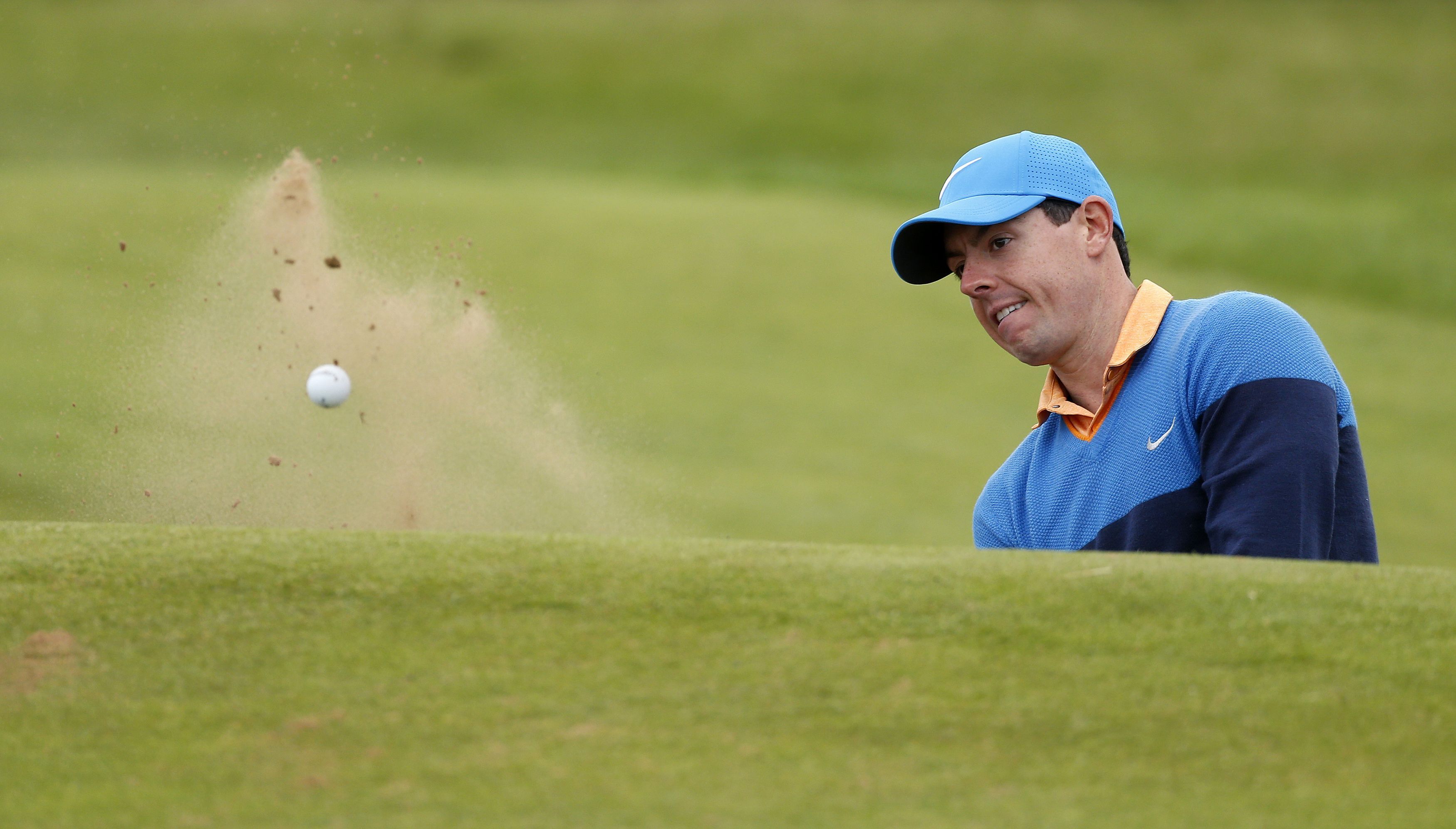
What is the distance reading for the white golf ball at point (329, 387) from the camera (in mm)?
4371

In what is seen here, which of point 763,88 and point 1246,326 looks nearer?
point 1246,326

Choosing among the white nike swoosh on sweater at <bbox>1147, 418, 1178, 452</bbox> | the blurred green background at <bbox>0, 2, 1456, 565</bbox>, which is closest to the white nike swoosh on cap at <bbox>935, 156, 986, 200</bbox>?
the white nike swoosh on sweater at <bbox>1147, 418, 1178, 452</bbox>

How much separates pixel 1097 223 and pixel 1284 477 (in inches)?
25.6

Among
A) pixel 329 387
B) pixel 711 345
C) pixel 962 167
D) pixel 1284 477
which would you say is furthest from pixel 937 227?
pixel 711 345

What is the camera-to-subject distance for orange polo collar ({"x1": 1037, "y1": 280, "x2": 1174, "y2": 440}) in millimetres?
2293

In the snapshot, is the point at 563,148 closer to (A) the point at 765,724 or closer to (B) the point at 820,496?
(B) the point at 820,496

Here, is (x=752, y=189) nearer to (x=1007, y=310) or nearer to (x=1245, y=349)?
(x=1007, y=310)

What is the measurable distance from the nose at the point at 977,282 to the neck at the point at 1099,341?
18 cm

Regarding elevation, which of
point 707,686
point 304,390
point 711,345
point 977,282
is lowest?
point 707,686

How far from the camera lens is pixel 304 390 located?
4902 millimetres

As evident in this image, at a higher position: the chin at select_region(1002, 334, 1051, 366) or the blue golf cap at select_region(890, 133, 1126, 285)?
the blue golf cap at select_region(890, 133, 1126, 285)

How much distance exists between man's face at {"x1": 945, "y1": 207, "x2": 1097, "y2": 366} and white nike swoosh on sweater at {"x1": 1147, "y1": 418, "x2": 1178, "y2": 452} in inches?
9.3

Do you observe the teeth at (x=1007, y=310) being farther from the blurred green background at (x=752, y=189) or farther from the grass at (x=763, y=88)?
the grass at (x=763, y=88)

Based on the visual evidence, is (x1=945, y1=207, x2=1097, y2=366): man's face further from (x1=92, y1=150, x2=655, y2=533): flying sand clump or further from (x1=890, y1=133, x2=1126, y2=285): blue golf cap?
(x1=92, y1=150, x2=655, y2=533): flying sand clump
